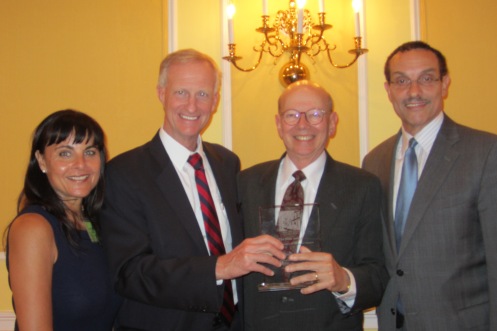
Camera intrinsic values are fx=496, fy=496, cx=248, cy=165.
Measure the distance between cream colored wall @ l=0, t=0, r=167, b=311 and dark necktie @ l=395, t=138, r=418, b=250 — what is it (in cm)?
203

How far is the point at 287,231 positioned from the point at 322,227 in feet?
0.90

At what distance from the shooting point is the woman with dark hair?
201cm

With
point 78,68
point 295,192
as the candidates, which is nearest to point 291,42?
point 295,192

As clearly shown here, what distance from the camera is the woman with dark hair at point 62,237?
6.59 feet

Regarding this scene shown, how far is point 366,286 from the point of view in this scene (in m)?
2.14

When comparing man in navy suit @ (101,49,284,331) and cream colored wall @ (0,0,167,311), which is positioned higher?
cream colored wall @ (0,0,167,311)

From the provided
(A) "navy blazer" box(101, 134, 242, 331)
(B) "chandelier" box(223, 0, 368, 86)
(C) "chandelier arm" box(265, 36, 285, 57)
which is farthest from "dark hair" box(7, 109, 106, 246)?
(C) "chandelier arm" box(265, 36, 285, 57)

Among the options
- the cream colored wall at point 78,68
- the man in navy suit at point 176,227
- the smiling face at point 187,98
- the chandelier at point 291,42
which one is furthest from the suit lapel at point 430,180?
the cream colored wall at point 78,68

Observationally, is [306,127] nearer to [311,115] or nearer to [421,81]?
[311,115]

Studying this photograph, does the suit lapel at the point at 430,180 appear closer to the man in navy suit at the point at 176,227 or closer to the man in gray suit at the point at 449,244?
the man in gray suit at the point at 449,244

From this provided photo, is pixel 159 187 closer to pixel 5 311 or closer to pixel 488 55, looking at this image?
pixel 5 311

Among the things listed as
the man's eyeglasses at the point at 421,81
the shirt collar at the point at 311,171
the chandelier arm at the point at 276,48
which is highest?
the chandelier arm at the point at 276,48

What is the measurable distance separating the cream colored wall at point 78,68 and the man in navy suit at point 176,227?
4.54 ft

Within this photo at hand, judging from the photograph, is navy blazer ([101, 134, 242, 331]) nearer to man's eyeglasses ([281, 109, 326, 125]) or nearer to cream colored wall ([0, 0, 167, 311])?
man's eyeglasses ([281, 109, 326, 125])
